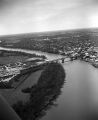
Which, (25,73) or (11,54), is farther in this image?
(11,54)

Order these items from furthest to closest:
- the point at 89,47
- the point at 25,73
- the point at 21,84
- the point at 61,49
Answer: the point at 61,49 → the point at 89,47 → the point at 25,73 → the point at 21,84

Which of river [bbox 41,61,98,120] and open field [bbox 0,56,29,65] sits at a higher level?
river [bbox 41,61,98,120]

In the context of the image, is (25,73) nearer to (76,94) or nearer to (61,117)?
(76,94)

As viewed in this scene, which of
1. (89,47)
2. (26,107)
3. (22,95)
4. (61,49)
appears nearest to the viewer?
(26,107)

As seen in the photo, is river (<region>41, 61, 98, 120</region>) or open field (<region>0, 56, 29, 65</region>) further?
open field (<region>0, 56, 29, 65</region>)

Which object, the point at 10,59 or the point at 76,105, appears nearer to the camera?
the point at 76,105

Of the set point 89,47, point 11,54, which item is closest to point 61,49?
point 89,47

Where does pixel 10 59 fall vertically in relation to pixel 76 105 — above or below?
below

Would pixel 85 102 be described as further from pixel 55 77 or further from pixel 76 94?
pixel 55 77

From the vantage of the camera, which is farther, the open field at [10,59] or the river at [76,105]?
the open field at [10,59]

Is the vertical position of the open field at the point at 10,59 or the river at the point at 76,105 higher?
the river at the point at 76,105
